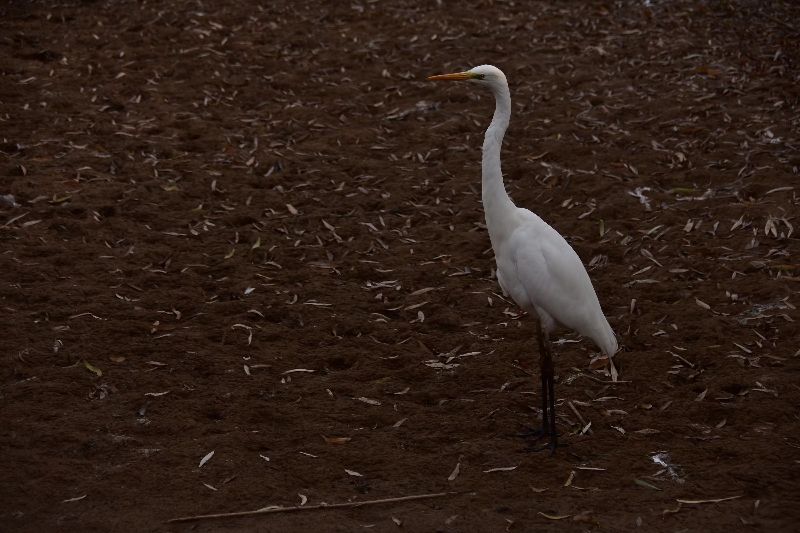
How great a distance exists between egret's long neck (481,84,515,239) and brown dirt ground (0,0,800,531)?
3.05 ft

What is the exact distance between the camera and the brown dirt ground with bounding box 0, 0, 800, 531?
148 inches

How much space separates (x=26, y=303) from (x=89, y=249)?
749mm

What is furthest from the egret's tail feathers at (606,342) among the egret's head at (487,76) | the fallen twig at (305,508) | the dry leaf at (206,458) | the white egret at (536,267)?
the dry leaf at (206,458)

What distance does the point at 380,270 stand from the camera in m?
5.73

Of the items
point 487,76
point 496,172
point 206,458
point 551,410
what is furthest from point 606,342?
point 206,458

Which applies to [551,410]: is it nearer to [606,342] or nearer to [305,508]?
[606,342]

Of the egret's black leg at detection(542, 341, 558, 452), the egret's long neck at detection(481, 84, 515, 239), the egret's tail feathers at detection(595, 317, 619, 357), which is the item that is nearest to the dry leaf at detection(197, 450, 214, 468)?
the egret's black leg at detection(542, 341, 558, 452)

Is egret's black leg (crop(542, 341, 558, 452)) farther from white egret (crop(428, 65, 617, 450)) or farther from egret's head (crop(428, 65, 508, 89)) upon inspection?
egret's head (crop(428, 65, 508, 89))

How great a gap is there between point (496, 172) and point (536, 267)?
52 centimetres

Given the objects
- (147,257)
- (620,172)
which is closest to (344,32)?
(620,172)

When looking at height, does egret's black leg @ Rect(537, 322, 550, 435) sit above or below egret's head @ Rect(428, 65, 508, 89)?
below

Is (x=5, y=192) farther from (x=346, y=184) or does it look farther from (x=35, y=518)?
(x=35, y=518)

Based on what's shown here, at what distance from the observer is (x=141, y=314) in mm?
5039

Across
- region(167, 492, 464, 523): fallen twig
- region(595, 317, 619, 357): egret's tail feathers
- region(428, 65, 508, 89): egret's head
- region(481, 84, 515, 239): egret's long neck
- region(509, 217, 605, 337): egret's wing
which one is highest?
region(428, 65, 508, 89): egret's head
